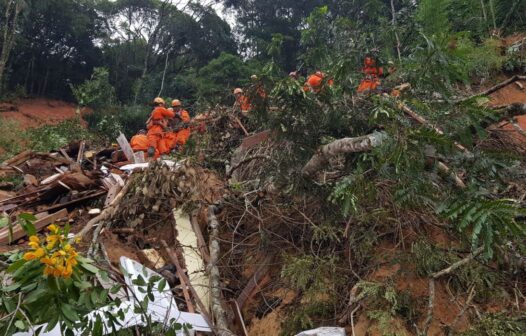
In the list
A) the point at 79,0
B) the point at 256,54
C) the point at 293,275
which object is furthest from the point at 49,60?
the point at 293,275

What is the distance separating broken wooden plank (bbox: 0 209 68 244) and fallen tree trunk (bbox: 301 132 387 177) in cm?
268

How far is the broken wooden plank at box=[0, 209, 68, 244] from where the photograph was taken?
12.9 feet

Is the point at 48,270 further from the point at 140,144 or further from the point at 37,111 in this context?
the point at 37,111

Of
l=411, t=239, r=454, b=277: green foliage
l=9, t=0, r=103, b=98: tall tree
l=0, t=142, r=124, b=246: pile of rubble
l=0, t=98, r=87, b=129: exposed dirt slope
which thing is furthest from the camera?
l=9, t=0, r=103, b=98: tall tree

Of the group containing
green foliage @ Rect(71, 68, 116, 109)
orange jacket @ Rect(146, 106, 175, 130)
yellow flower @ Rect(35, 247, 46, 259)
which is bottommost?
yellow flower @ Rect(35, 247, 46, 259)

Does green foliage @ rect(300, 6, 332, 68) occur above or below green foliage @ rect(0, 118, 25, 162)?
above

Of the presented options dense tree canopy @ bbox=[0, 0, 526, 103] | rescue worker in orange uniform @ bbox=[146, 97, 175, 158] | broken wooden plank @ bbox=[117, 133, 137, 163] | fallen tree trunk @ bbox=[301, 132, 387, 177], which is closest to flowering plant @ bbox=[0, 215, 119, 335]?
fallen tree trunk @ bbox=[301, 132, 387, 177]

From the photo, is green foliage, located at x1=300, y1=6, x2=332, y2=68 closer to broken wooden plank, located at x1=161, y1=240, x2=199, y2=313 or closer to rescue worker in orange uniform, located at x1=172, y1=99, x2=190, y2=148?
rescue worker in orange uniform, located at x1=172, y1=99, x2=190, y2=148

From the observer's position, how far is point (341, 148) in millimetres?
2734

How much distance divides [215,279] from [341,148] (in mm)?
1423

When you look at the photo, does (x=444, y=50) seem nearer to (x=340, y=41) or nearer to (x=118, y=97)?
(x=340, y=41)

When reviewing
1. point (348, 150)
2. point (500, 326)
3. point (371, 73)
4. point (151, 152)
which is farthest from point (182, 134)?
point (500, 326)

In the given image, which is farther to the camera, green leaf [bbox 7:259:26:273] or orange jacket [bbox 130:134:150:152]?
orange jacket [bbox 130:134:150:152]

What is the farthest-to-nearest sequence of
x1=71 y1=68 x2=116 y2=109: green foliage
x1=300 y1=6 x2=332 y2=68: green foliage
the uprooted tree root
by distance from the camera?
1. x1=71 y1=68 x2=116 y2=109: green foliage
2. x1=300 y1=6 x2=332 y2=68: green foliage
3. the uprooted tree root
